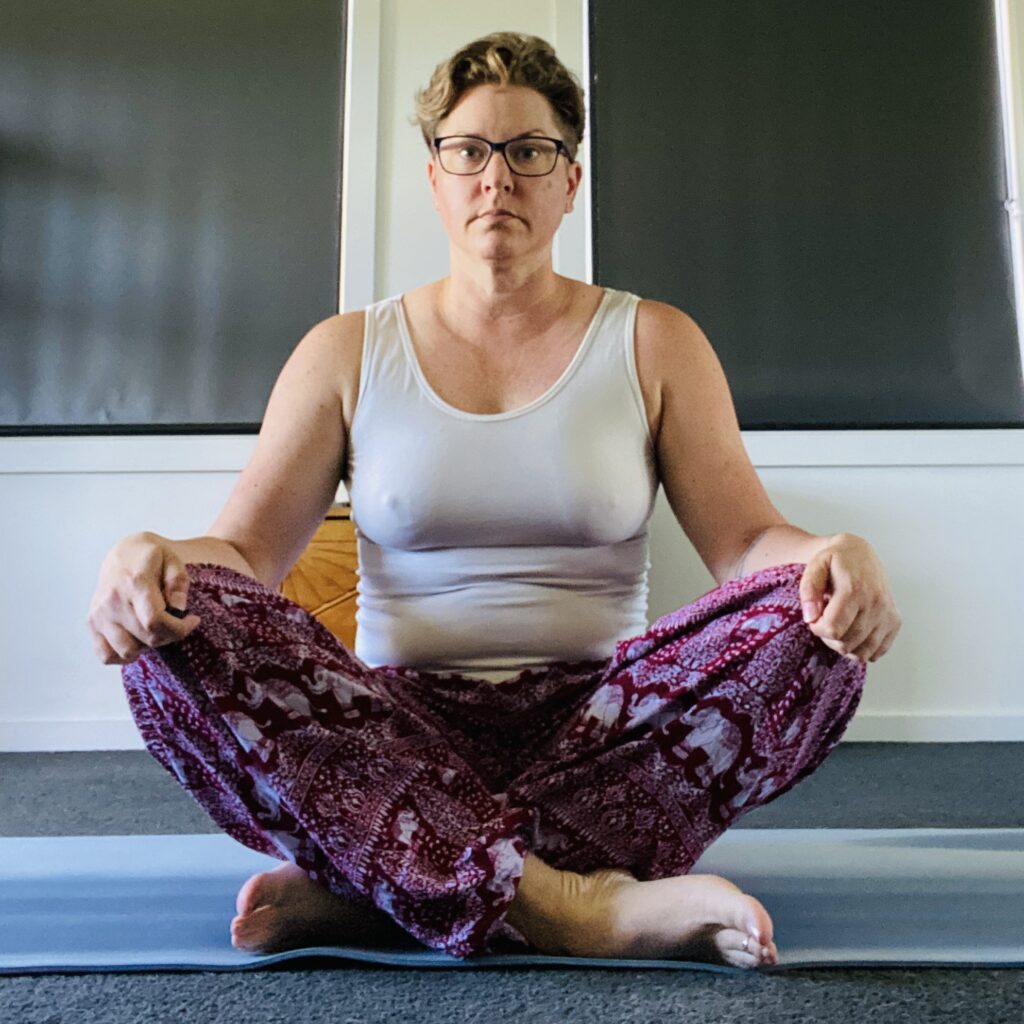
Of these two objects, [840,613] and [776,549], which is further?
[776,549]

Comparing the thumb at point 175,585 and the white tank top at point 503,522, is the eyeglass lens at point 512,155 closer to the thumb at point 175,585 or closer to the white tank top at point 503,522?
the white tank top at point 503,522

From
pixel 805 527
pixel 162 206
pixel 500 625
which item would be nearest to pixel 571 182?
pixel 500 625

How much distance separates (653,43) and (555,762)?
227 centimetres

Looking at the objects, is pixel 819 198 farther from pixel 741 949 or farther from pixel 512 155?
pixel 741 949

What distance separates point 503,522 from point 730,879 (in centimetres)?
50

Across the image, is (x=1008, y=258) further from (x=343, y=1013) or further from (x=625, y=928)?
(x=343, y=1013)

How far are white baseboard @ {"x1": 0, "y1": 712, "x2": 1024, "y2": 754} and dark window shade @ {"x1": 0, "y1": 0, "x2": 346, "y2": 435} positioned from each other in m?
0.75

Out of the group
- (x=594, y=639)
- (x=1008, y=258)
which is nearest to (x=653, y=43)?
(x=1008, y=258)

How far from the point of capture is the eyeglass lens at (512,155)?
1.30 m

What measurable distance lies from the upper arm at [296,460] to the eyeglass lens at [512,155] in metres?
0.24

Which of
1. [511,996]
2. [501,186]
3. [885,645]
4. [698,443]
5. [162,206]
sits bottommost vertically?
[511,996]

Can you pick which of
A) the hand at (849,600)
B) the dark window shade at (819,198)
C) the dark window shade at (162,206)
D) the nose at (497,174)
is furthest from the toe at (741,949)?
the dark window shade at (162,206)

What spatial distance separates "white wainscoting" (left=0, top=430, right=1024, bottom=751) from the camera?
8.61 feet

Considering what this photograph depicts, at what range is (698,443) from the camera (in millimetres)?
1294
